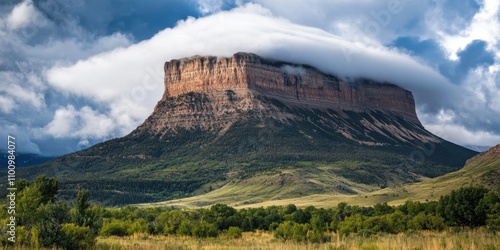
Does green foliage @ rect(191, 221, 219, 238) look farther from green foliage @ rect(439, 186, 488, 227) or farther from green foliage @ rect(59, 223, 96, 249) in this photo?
green foliage @ rect(439, 186, 488, 227)

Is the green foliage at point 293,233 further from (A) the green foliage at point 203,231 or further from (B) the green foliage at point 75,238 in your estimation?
(B) the green foliage at point 75,238

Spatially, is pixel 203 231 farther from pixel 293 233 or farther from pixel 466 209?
pixel 466 209

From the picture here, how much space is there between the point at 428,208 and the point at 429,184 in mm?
74772

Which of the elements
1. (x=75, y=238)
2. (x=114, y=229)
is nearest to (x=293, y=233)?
(x=114, y=229)

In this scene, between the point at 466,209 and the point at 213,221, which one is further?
the point at 213,221

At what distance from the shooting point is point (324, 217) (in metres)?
68.1

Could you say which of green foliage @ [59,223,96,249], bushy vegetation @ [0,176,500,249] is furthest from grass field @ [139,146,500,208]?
green foliage @ [59,223,96,249]

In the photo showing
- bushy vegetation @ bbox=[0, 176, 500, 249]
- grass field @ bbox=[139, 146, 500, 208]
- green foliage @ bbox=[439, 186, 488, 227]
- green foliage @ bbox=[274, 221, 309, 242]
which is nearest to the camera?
bushy vegetation @ bbox=[0, 176, 500, 249]

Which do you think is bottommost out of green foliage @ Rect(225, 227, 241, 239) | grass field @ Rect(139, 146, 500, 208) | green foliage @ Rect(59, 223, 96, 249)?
green foliage @ Rect(225, 227, 241, 239)

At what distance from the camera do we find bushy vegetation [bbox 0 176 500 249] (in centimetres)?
3566

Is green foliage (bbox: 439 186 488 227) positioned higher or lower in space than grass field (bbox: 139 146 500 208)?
lower

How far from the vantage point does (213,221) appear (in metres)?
61.4

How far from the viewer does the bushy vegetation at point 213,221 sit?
3566 centimetres

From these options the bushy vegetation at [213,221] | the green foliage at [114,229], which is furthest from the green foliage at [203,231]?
the green foliage at [114,229]
